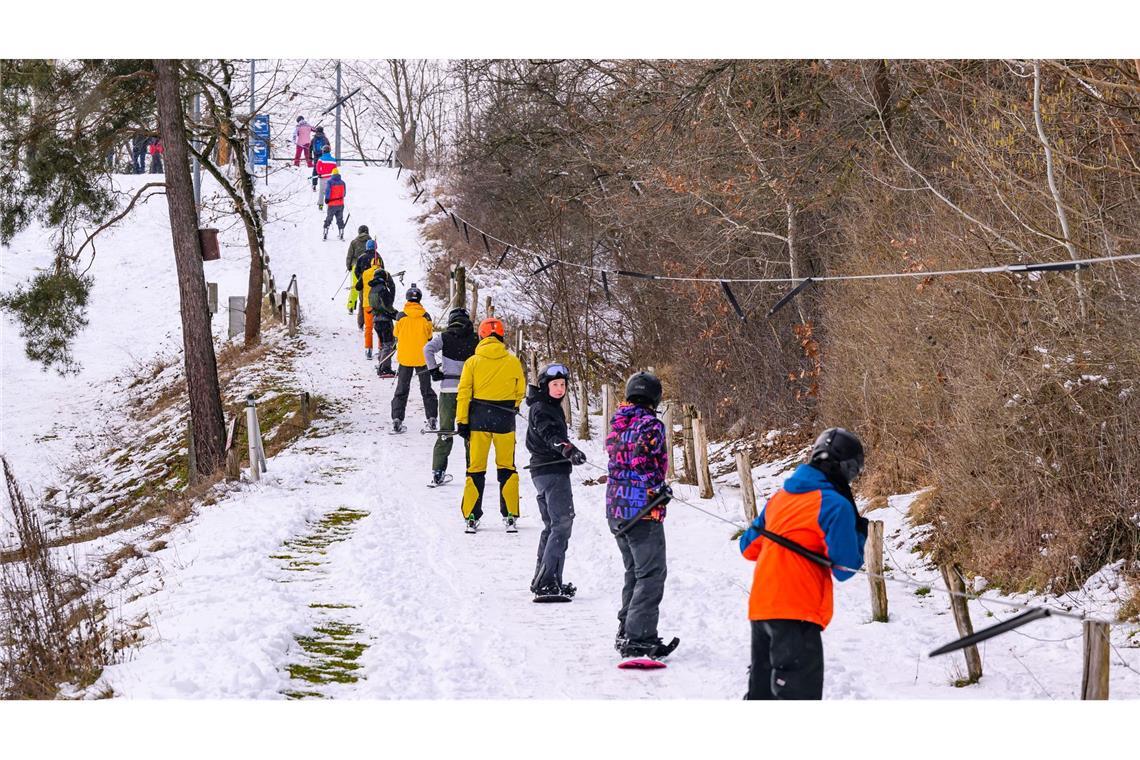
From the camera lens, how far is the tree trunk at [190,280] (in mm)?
14039

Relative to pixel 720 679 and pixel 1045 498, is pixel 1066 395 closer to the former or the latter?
pixel 1045 498

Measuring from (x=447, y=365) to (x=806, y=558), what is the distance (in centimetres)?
793

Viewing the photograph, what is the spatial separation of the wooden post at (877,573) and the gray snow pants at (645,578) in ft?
5.41

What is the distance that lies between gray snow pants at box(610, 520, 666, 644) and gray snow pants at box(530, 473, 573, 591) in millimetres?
1373

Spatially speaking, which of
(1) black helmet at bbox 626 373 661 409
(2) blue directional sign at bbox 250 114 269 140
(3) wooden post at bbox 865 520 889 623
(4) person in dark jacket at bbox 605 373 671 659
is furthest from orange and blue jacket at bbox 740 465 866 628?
(2) blue directional sign at bbox 250 114 269 140

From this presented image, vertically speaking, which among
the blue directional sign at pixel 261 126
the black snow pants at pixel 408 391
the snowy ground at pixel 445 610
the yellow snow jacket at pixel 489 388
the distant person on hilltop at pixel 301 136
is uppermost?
the distant person on hilltop at pixel 301 136

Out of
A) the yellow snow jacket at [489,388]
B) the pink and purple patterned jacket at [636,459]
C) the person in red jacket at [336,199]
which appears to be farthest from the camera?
the person in red jacket at [336,199]

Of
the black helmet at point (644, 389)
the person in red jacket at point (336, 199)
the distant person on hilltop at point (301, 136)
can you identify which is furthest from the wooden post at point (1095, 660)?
the person in red jacket at point (336, 199)

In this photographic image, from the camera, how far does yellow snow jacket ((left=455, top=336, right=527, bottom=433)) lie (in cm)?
973

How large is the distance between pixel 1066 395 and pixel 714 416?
27.1 ft

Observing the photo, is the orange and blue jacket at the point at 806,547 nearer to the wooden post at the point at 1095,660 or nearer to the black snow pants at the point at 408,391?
the wooden post at the point at 1095,660

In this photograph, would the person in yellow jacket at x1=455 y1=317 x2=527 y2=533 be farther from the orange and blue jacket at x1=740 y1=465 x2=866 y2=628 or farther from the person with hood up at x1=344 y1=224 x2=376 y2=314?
the person with hood up at x1=344 y1=224 x2=376 y2=314

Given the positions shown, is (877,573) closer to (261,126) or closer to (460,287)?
(460,287)

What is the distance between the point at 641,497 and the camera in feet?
21.8
